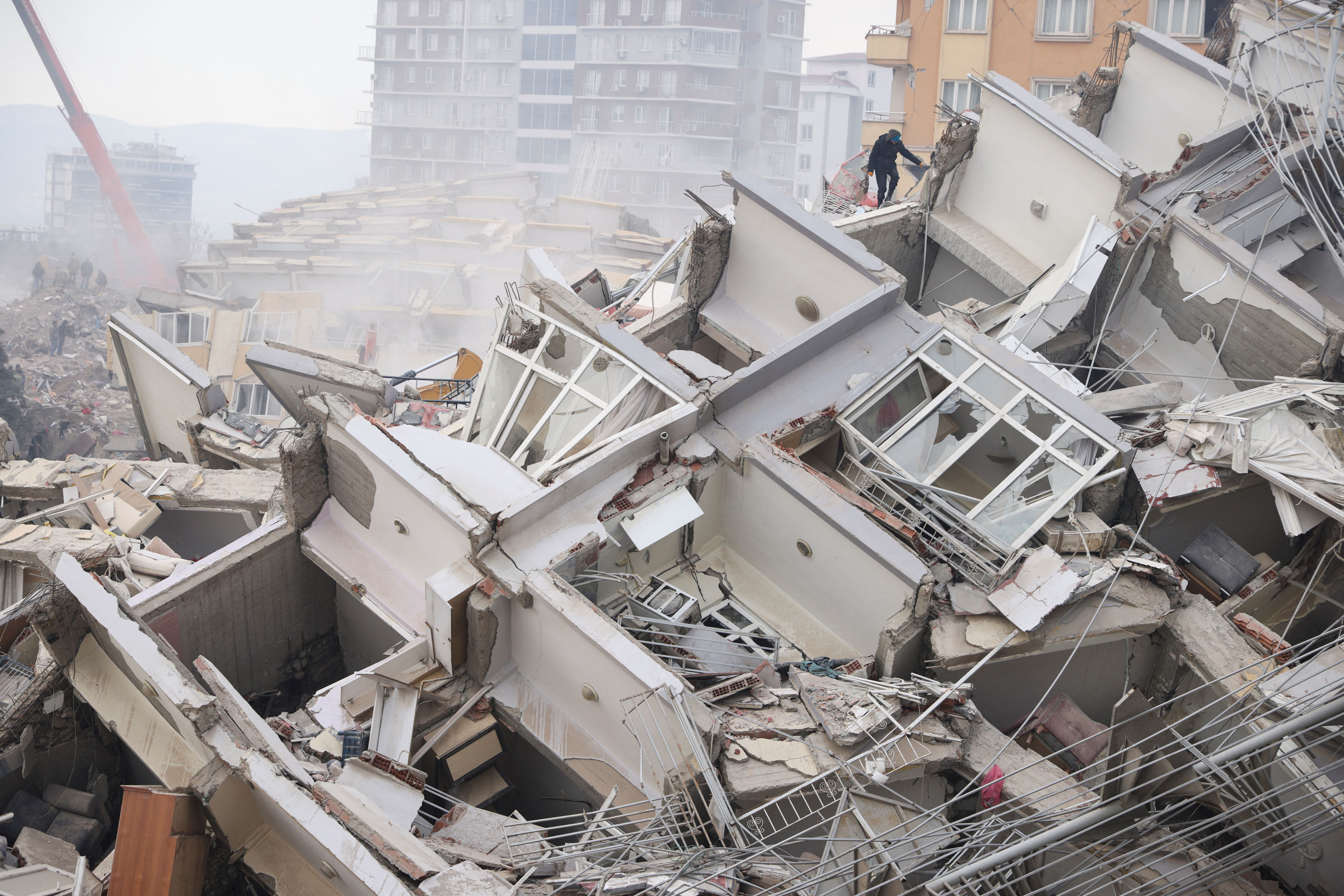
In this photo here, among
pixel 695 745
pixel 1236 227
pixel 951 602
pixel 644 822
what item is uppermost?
pixel 1236 227

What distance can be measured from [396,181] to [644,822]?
78548 millimetres

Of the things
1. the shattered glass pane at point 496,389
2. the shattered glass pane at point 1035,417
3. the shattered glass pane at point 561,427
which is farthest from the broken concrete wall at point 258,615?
the shattered glass pane at point 1035,417

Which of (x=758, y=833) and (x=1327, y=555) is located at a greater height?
(x=1327, y=555)

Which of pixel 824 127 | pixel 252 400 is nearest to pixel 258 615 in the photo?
pixel 252 400

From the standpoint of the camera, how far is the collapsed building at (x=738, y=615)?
30.0ft

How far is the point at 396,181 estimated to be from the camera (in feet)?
266

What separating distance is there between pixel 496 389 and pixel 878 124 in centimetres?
2955

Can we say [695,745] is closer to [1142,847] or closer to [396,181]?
[1142,847]

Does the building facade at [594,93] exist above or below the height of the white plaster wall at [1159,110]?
above

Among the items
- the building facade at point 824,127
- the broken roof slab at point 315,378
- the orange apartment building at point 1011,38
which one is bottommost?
the broken roof slab at point 315,378

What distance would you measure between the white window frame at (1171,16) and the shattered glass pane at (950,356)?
28.0 meters

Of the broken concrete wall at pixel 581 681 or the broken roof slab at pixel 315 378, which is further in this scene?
the broken roof slab at pixel 315 378

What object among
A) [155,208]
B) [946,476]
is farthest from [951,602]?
[155,208]

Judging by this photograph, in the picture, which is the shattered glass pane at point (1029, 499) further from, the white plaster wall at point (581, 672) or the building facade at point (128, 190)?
the building facade at point (128, 190)
